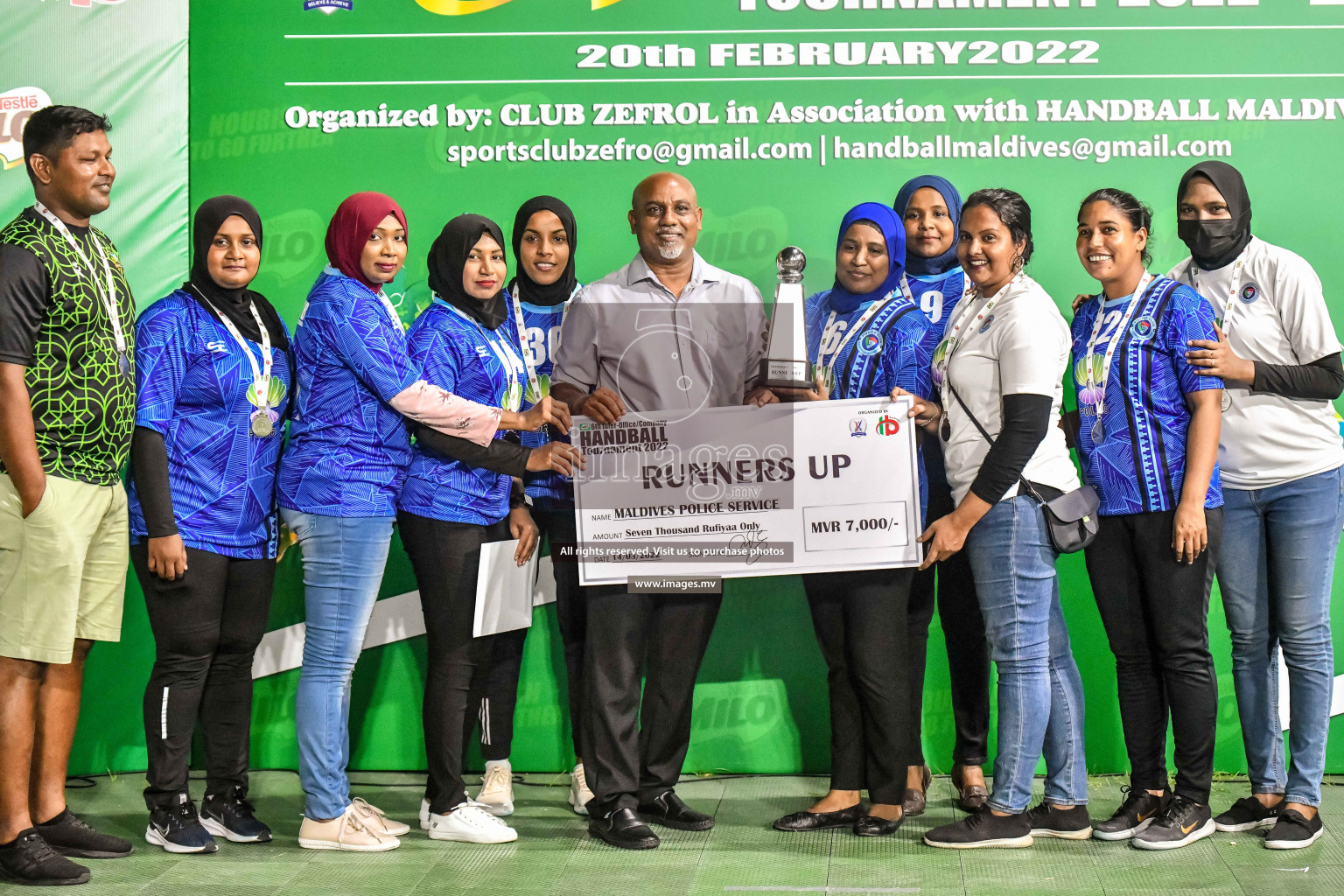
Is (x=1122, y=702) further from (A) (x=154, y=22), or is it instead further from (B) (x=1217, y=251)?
(A) (x=154, y=22)

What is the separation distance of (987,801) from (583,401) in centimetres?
154

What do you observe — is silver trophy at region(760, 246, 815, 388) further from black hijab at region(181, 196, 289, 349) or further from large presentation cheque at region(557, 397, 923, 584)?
black hijab at region(181, 196, 289, 349)

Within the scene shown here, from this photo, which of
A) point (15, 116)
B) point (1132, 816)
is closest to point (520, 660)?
point (1132, 816)

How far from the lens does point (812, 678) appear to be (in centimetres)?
406

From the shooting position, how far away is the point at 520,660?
144 inches

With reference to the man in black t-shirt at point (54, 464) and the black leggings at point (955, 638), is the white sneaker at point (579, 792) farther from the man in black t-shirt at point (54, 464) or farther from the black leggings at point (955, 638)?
the man in black t-shirt at point (54, 464)

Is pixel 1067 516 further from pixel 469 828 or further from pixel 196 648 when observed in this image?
pixel 196 648

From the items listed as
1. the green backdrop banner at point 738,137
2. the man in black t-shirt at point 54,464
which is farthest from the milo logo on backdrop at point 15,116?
the man in black t-shirt at point 54,464

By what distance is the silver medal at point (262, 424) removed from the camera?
3270 mm

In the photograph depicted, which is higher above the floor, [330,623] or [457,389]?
[457,389]

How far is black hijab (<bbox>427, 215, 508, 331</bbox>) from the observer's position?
10.9 ft

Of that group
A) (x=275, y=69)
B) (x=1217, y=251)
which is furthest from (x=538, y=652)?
(x=1217, y=251)

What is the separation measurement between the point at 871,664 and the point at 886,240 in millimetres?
1172

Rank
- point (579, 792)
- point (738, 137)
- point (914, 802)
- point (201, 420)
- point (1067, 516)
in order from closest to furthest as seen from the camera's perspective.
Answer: point (1067, 516)
point (201, 420)
point (914, 802)
point (579, 792)
point (738, 137)
